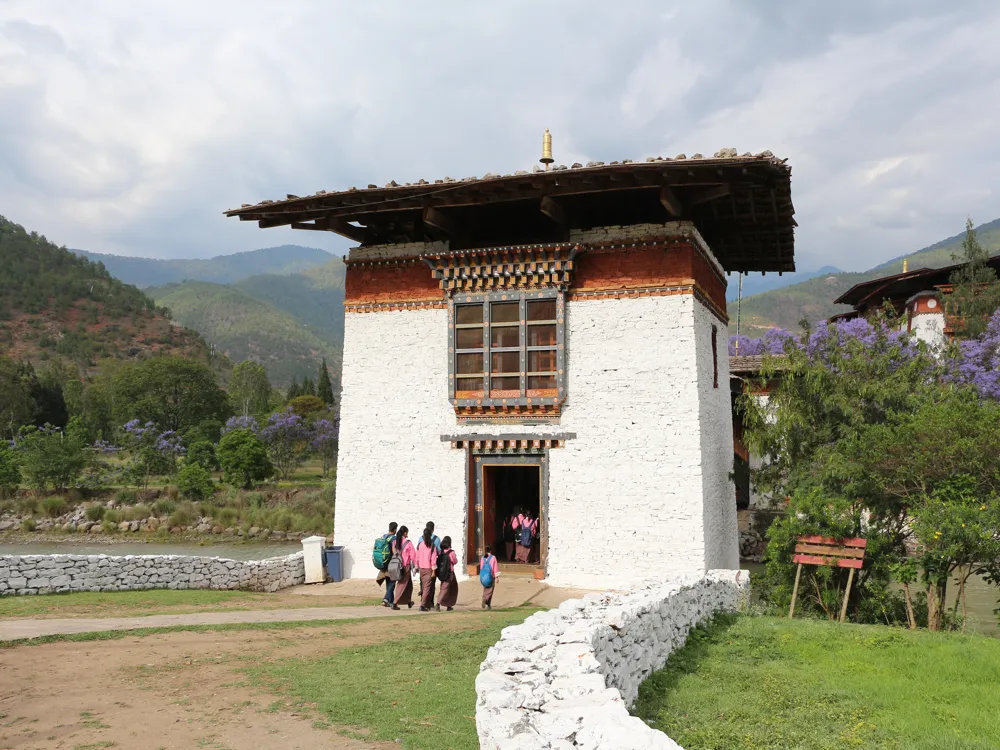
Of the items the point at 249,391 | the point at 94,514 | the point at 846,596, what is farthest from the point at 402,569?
the point at 249,391

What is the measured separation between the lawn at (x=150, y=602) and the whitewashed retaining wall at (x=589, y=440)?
5.97 ft

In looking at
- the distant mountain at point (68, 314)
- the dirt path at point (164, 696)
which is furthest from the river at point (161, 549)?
the distant mountain at point (68, 314)

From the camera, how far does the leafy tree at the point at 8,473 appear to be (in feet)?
115

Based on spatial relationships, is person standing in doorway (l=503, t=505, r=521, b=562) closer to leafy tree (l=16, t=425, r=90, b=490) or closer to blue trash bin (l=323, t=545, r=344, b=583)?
blue trash bin (l=323, t=545, r=344, b=583)

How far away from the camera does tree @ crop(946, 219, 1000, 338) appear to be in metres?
28.8

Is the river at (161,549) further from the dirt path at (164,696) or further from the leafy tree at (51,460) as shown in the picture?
the dirt path at (164,696)

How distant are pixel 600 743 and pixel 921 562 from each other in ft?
29.3

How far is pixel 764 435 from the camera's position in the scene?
45.7 feet

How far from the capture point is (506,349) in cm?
1334

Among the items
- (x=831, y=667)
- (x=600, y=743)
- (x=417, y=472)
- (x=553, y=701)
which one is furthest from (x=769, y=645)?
(x=417, y=472)

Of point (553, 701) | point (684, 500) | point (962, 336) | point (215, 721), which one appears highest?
point (962, 336)

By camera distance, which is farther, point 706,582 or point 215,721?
point 706,582

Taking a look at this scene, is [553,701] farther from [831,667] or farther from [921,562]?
[921,562]

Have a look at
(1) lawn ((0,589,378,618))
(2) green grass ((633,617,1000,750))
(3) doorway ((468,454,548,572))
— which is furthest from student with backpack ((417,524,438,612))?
(2) green grass ((633,617,1000,750))
